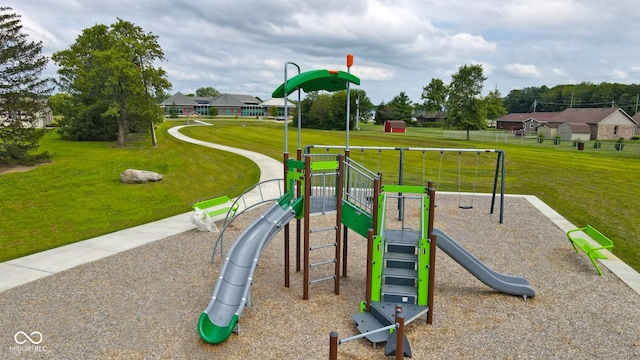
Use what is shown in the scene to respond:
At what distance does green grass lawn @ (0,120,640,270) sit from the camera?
1248 cm

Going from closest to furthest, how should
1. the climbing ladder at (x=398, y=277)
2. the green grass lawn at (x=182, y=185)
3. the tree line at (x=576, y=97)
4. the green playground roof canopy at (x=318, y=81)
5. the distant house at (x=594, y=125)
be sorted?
the climbing ladder at (x=398, y=277), the green playground roof canopy at (x=318, y=81), the green grass lawn at (x=182, y=185), the distant house at (x=594, y=125), the tree line at (x=576, y=97)

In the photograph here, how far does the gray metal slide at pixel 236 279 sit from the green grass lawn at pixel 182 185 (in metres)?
6.50

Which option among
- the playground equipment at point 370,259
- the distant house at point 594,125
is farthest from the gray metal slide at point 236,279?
the distant house at point 594,125

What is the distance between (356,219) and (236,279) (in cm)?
244

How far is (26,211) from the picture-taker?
1392 centimetres

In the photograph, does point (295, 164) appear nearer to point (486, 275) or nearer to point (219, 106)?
point (486, 275)

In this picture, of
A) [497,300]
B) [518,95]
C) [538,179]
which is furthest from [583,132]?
[518,95]

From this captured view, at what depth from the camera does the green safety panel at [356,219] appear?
745 cm

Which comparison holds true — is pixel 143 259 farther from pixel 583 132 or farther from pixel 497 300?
pixel 583 132

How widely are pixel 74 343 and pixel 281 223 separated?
12.1ft

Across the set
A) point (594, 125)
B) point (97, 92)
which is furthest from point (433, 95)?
point (97, 92)

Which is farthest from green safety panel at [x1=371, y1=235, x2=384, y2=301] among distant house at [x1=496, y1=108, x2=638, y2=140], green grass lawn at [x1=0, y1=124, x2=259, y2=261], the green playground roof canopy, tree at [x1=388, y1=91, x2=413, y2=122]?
tree at [x1=388, y1=91, x2=413, y2=122]

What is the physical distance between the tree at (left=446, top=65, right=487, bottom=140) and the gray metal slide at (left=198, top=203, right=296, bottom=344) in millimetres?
45765

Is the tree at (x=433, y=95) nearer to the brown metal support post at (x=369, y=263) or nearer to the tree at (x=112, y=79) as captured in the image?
the tree at (x=112, y=79)
